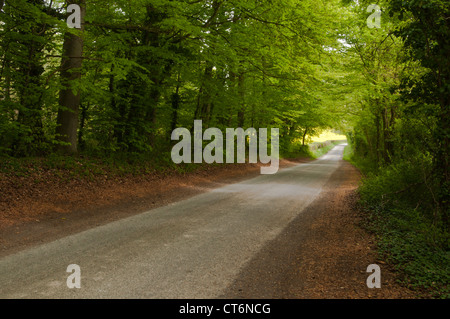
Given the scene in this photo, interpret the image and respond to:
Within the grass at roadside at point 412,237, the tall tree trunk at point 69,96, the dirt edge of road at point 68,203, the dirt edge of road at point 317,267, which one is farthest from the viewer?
the tall tree trunk at point 69,96

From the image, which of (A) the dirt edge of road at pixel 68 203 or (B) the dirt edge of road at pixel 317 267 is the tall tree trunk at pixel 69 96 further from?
(B) the dirt edge of road at pixel 317 267

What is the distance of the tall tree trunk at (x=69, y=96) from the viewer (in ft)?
29.7

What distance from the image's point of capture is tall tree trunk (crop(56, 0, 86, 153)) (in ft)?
29.7

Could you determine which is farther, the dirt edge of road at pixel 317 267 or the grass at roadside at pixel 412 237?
the grass at roadside at pixel 412 237

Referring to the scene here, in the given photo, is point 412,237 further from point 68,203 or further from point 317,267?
point 68,203

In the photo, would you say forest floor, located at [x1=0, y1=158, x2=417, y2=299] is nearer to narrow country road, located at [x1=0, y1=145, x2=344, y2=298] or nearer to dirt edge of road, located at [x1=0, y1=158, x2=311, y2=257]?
dirt edge of road, located at [x1=0, y1=158, x2=311, y2=257]

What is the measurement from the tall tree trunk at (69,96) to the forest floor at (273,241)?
2.00 meters

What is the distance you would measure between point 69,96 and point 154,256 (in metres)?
7.56

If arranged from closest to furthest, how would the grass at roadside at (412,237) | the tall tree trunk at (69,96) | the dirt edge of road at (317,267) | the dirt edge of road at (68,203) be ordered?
1. the dirt edge of road at (317,267)
2. the grass at roadside at (412,237)
3. the dirt edge of road at (68,203)
4. the tall tree trunk at (69,96)

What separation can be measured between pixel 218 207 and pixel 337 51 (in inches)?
376

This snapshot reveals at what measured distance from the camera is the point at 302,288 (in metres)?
3.70

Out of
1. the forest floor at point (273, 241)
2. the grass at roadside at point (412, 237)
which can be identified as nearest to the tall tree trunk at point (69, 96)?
the forest floor at point (273, 241)

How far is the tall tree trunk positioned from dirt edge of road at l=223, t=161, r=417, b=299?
7.61 metres
